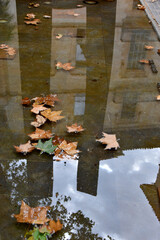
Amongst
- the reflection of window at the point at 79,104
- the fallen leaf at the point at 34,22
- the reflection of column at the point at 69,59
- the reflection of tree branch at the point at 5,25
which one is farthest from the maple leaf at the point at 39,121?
the fallen leaf at the point at 34,22

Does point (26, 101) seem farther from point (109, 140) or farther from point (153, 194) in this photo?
point (153, 194)

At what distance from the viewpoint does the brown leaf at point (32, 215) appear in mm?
2545

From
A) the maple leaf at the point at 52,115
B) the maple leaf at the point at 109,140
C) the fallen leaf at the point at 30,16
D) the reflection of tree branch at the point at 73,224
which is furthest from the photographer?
the fallen leaf at the point at 30,16

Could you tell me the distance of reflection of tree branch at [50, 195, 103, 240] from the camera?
8.15ft

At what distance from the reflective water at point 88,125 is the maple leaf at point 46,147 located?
0.24 feet

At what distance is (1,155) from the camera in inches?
129

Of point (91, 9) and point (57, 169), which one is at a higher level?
point (91, 9)

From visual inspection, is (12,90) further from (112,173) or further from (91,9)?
(91,9)

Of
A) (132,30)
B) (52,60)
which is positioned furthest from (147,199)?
(132,30)

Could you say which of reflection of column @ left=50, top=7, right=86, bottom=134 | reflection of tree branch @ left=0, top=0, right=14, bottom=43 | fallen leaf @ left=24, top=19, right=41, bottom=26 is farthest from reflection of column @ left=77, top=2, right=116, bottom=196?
reflection of tree branch @ left=0, top=0, right=14, bottom=43

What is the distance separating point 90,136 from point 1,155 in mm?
1076

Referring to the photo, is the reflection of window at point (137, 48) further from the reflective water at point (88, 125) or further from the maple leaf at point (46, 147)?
the maple leaf at point (46, 147)

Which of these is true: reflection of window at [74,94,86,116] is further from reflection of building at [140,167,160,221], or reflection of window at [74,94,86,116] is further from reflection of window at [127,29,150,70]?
reflection of building at [140,167,160,221]

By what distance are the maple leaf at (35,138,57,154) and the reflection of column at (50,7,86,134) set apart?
1.21 feet
